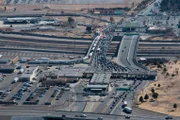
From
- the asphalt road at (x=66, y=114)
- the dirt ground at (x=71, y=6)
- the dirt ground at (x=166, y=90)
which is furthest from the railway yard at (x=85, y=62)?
the dirt ground at (x=71, y=6)

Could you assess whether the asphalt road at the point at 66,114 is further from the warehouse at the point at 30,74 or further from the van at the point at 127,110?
the warehouse at the point at 30,74

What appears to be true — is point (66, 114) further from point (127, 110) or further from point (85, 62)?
point (85, 62)

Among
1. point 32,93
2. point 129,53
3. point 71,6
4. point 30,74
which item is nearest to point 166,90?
point 129,53

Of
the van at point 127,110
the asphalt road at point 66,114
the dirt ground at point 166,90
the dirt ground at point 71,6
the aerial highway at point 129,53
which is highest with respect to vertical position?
the dirt ground at point 71,6

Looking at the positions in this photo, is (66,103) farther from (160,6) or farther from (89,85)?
(160,6)

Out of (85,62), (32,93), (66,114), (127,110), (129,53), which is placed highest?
(129,53)

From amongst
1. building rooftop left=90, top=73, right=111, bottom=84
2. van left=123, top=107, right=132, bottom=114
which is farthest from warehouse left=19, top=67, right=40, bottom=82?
van left=123, top=107, right=132, bottom=114
